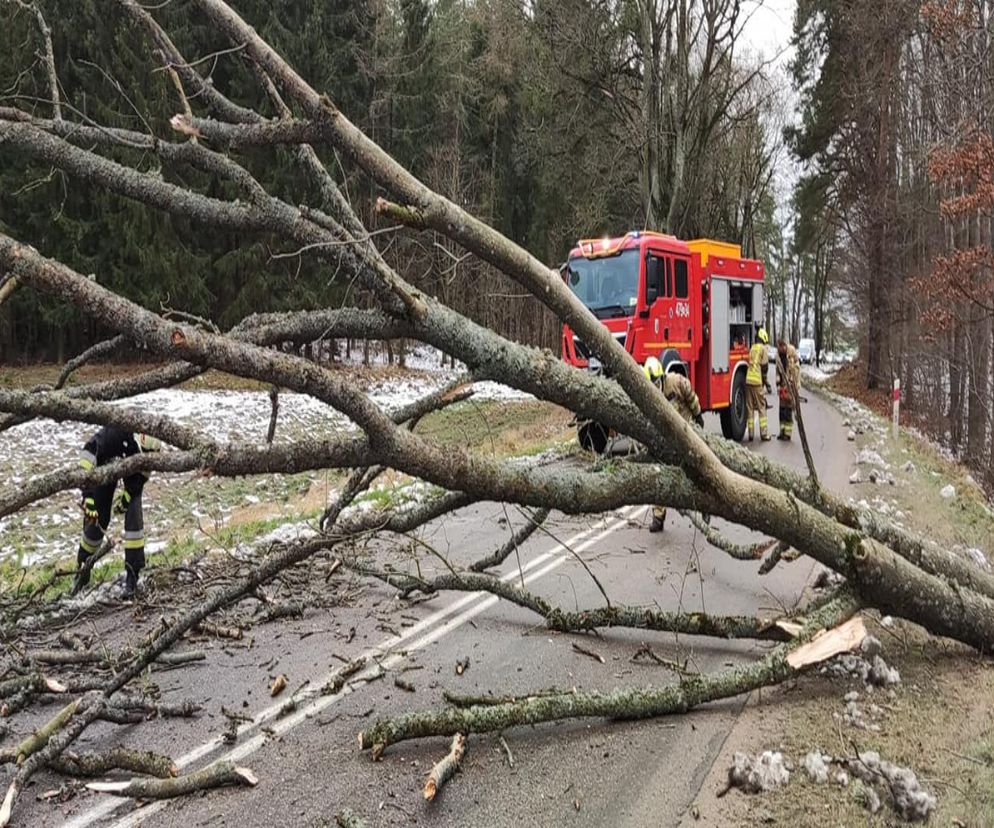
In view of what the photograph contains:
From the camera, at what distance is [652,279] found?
39.3 ft

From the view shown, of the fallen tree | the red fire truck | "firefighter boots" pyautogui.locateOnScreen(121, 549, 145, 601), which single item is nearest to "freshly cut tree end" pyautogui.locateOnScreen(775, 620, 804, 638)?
the fallen tree

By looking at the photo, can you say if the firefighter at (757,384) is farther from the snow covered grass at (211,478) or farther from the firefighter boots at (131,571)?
the firefighter boots at (131,571)

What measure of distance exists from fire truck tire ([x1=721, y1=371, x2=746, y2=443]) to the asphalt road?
7.54 metres

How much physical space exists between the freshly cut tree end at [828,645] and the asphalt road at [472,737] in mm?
512

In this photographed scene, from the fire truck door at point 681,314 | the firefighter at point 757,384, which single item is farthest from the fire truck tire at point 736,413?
the fire truck door at point 681,314

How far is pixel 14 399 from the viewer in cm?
292

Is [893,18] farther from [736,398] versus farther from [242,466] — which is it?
[242,466]

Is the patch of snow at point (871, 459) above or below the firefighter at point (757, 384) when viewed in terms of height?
below

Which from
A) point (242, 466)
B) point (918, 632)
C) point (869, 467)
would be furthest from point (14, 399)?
point (869, 467)

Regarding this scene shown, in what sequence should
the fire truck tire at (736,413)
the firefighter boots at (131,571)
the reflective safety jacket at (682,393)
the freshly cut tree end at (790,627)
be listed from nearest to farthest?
the freshly cut tree end at (790,627) < the firefighter boots at (131,571) < the reflective safety jacket at (682,393) < the fire truck tire at (736,413)

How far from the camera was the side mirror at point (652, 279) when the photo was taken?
1192 cm

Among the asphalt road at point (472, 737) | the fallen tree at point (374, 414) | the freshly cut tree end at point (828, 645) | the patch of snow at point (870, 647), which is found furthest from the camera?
the patch of snow at point (870, 647)

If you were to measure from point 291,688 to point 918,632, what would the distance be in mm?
4117

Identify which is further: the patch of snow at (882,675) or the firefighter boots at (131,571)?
the firefighter boots at (131,571)
